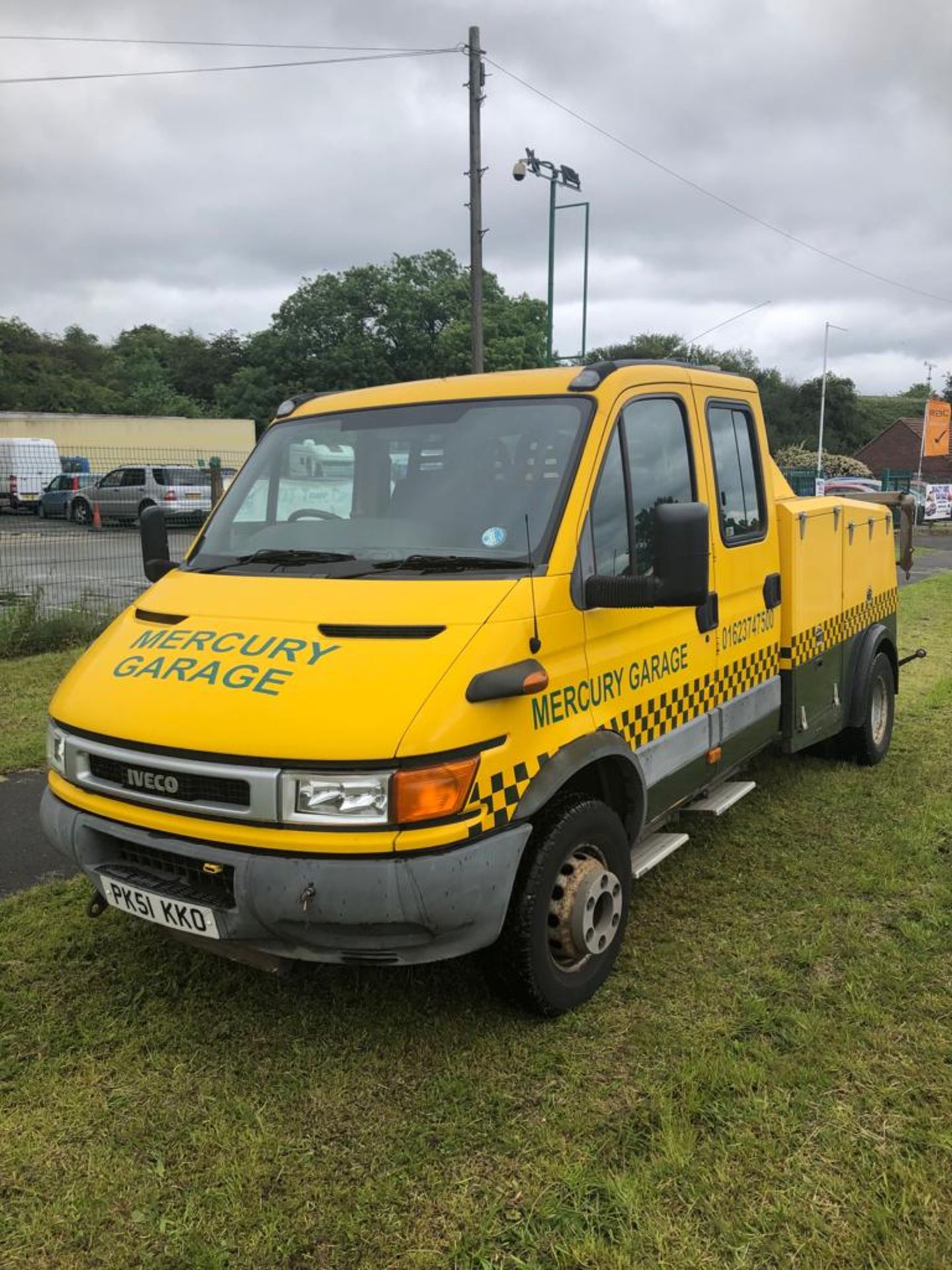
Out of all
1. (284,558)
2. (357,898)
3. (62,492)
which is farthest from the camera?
(62,492)

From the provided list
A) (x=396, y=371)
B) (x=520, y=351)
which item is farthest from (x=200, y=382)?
(x=520, y=351)

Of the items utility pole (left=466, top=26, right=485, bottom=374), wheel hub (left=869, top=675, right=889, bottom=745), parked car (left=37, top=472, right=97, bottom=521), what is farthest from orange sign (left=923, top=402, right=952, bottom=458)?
wheel hub (left=869, top=675, right=889, bottom=745)

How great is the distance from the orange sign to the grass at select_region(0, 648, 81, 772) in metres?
34.4

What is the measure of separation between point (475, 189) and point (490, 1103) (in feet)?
48.9

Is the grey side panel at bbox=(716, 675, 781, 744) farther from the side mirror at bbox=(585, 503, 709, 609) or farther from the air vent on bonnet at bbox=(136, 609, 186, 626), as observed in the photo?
the air vent on bonnet at bbox=(136, 609, 186, 626)

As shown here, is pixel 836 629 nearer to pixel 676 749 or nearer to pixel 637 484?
pixel 676 749

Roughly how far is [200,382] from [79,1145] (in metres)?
76.1

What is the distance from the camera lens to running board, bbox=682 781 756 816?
4.24 metres

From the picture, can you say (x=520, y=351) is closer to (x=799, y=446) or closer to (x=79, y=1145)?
(x=799, y=446)

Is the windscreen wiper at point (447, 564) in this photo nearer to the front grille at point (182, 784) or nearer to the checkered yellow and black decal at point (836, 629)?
the front grille at point (182, 784)

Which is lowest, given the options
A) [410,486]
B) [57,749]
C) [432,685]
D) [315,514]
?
[57,749]

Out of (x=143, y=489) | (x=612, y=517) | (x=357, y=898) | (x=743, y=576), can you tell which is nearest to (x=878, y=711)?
(x=743, y=576)

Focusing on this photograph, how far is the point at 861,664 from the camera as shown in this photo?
221 inches

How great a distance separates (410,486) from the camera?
11.6ft
